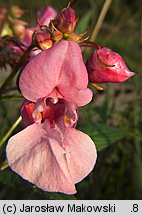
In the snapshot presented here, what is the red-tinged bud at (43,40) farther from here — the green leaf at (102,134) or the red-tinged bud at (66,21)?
the green leaf at (102,134)

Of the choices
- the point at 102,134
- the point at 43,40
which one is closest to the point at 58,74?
the point at 43,40

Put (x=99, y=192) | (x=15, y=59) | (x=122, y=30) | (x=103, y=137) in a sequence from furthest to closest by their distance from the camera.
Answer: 1. (x=122, y=30)
2. (x=99, y=192)
3. (x=103, y=137)
4. (x=15, y=59)

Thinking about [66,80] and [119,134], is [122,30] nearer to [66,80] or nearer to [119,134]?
[119,134]

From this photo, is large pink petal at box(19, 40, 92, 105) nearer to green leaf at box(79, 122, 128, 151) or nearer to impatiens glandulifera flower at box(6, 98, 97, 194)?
impatiens glandulifera flower at box(6, 98, 97, 194)

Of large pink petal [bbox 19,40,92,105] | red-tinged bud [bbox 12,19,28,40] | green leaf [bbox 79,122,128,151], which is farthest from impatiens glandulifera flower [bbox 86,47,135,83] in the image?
red-tinged bud [bbox 12,19,28,40]

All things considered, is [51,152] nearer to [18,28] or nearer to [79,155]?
[79,155]

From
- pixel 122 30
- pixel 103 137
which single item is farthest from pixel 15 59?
pixel 122 30

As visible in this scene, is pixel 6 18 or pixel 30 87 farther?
pixel 6 18
